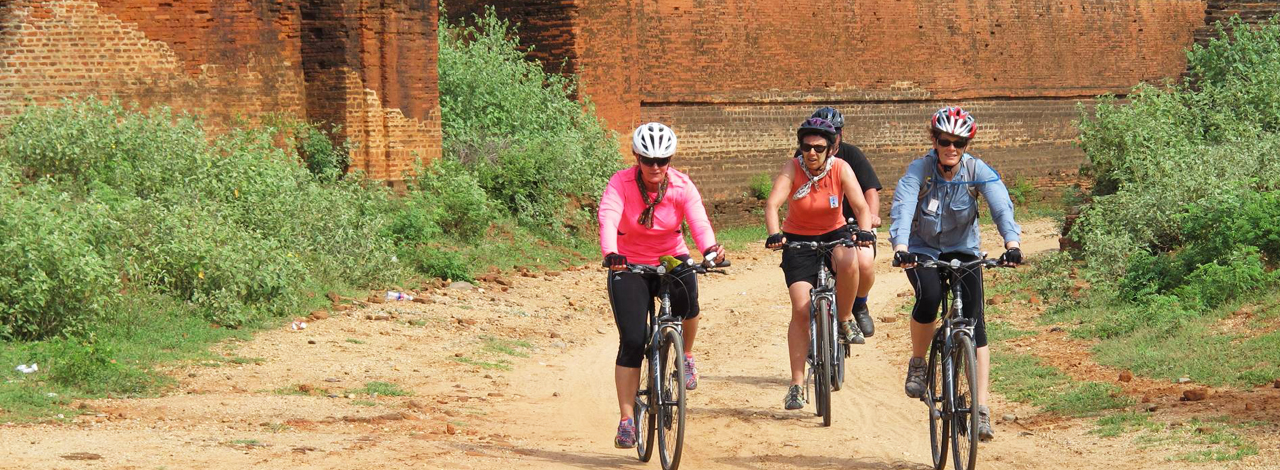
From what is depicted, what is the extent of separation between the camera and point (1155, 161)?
1468 cm

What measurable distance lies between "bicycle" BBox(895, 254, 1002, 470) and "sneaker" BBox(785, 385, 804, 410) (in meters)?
1.32

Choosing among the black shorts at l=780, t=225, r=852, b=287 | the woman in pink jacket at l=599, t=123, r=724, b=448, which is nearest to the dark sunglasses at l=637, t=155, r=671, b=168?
the woman in pink jacket at l=599, t=123, r=724, b=448

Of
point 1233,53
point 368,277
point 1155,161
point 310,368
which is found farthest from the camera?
point 1233,53

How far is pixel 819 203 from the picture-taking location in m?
8.26

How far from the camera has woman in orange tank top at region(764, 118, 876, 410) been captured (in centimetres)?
802

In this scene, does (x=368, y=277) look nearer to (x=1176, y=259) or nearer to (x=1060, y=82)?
(x=1176, y=259)

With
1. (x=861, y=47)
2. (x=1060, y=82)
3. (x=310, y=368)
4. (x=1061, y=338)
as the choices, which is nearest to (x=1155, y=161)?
(x=1061, y=338)

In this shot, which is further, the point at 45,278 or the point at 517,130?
the point at 517,130

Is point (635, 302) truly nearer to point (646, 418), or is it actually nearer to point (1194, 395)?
point (646, 418)

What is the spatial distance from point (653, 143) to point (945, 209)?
4.91ft

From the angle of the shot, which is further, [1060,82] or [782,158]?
[1060,82]

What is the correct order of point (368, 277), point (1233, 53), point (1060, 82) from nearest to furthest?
point (368, 277) → point (1233, 53) → point (1060, 82)

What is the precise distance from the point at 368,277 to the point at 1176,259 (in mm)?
7583

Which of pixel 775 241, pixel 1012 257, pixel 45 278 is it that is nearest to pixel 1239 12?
pixel 775 241
